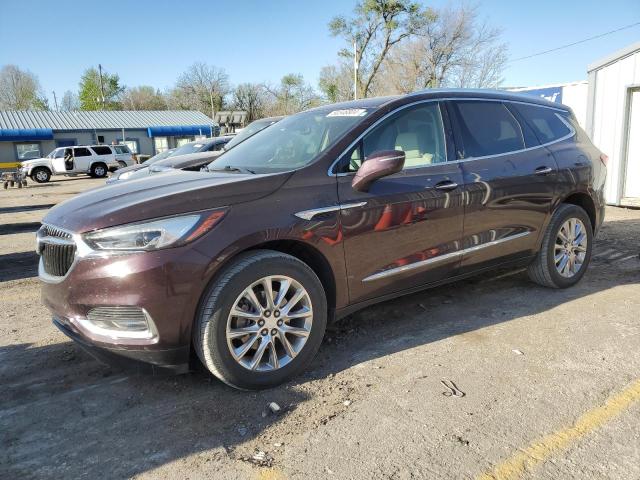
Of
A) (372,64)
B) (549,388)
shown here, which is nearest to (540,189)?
(549,388)

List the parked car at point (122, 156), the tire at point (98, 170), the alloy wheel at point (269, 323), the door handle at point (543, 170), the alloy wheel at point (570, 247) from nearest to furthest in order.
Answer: the alloy wheel at point (269, 323), the door handle at point (543, 170), the alloy wheel at point (570, 247), the tire at point (98, 170), the parked car at point (122, 156)

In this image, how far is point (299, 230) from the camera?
3041 mm

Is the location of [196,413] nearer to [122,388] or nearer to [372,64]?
[122,388]

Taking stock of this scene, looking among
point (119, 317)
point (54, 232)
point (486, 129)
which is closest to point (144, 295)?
point (119, 317)

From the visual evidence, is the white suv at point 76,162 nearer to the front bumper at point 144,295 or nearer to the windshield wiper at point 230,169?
the windshield wiper at point 230,169

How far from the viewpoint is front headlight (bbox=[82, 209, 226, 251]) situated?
105 inches

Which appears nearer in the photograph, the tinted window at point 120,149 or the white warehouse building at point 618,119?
the white warehouse building at point 618,119

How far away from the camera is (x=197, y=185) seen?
10.0 feet

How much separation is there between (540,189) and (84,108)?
72817mm

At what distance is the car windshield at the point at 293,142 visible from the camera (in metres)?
3.49

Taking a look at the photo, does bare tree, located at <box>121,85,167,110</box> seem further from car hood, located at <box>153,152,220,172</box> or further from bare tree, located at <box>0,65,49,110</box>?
car hood, located at <box>153,152,220,172</box>

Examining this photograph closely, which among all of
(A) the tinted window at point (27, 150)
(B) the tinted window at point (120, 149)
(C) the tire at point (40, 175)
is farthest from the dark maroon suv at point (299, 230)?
(A) the tinted window at point (27, 150)

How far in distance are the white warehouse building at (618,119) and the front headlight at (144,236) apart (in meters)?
9.71

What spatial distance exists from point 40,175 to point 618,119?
2762 centimetres
